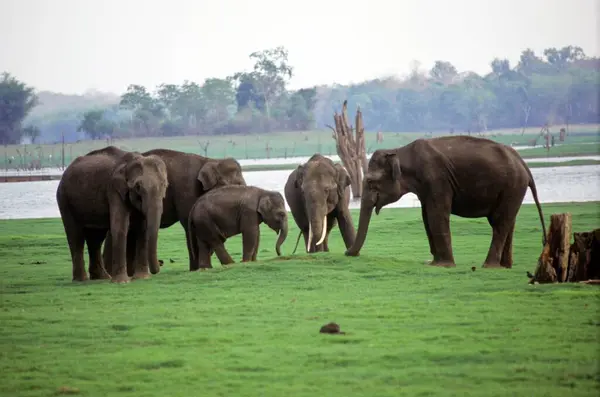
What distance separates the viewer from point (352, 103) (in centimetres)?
16938

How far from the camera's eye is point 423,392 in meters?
8.73

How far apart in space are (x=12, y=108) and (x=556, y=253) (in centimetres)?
11240

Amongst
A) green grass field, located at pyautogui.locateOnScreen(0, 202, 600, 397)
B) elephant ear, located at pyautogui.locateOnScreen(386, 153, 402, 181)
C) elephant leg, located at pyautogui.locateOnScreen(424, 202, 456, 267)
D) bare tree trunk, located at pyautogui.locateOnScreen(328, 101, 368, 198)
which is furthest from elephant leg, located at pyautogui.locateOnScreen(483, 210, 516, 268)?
bare tree trunk, located at pyautogui.locateOnScreen(328, 101, 368, 198)

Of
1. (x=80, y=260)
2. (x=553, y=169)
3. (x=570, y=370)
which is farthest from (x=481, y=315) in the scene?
(x=553, y=169)

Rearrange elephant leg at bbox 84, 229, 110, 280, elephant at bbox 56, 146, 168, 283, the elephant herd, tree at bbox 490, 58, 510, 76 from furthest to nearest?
tree at bbox 490, 58, 510, 76
elephant leg at bbox 84, 229, 110, 280
the elephant herd
elephant at bbox 56, 146, 168, 283

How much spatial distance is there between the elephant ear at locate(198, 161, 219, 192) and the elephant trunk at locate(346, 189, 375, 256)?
8.32 feet

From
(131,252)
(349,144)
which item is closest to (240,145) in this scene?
(349,144)

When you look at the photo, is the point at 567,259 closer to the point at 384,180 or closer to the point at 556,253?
the point at 556,253

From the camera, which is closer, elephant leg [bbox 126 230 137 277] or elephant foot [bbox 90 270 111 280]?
elephant leg [bbox 126 230 137 277]

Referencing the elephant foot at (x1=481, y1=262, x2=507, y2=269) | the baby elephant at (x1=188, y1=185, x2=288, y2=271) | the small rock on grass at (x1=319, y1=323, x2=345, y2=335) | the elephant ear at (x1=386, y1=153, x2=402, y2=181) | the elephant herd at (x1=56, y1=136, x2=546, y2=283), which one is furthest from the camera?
the baby elephant at (x1=188, y1=185, x2=288, y2=271)

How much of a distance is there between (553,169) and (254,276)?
48351mm

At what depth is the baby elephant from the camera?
1712 centimetres

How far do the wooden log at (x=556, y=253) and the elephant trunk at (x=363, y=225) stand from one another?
3178 millimetres

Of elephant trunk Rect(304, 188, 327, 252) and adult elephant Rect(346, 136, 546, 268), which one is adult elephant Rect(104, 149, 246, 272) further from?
adult elephant Rect(346, 136, 546, 268)
